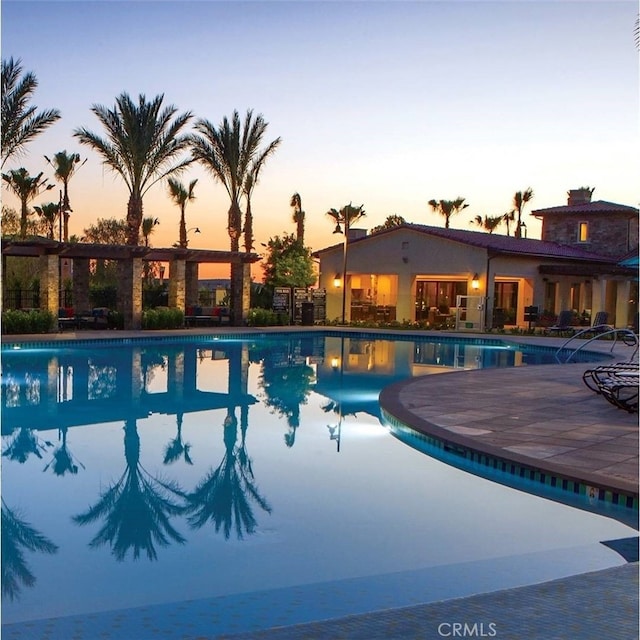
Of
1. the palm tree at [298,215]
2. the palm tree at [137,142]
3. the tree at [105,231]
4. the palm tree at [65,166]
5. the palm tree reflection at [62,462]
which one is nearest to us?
the palm tree reflection at [62,462]

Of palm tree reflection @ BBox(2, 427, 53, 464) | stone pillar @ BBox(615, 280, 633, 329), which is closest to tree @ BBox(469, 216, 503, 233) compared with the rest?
stone pillar @ BBox(615, 280, 633, 329)

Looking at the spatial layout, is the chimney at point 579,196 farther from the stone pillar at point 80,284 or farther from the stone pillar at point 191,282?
the stone pillar at point 80,284

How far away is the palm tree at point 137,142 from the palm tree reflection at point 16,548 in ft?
64.7

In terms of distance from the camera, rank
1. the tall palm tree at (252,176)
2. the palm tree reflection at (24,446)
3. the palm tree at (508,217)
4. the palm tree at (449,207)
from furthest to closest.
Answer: the palm tree at (508,217), the palm tree at (449,207), the tall palm tree at (252,176), the palm tree reflection at (24,446)

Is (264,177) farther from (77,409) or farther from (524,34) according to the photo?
(77,409)

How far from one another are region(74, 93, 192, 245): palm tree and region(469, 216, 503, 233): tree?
92.5 ft

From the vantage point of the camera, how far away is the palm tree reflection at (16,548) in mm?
5039

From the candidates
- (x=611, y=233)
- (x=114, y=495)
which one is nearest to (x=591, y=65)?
(x=114, y=495)

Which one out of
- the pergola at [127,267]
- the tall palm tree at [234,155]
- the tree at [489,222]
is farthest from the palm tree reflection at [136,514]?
the tree at [489,222]

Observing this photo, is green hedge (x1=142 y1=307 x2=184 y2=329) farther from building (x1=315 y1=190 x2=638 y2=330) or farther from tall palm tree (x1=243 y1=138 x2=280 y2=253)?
building (x1=315 y1=190 x2=638 y2=330)

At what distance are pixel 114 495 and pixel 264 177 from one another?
78.7 ft

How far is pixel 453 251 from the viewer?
91.2ft

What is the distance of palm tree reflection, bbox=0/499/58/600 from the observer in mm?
5039

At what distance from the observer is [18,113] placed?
71.1ft
